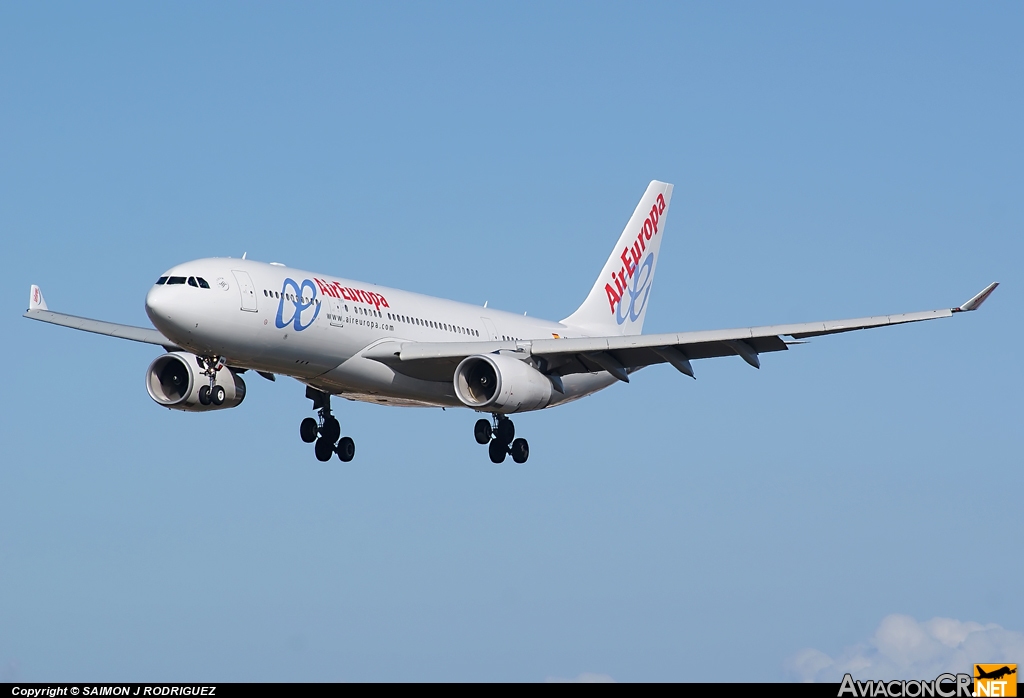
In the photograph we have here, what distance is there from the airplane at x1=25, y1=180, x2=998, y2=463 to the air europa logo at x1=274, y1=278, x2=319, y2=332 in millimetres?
38

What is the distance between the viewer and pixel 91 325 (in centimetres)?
4612

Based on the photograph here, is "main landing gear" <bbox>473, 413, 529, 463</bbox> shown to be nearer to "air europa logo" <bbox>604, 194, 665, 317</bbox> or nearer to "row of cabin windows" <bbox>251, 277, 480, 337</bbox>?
"row of cabin windows" <bbox>251, 277, 480, 337</bbox>

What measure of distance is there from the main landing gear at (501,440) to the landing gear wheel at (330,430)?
481 centimetres

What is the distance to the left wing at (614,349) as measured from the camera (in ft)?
130

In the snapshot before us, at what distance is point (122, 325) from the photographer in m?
45.7

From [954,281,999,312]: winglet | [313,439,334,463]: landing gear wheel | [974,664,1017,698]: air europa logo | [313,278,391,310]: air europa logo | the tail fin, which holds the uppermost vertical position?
the tail fin

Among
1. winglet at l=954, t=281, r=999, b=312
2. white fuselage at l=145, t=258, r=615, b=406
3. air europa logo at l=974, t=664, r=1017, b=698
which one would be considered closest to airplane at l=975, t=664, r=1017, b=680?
air europa logo at l=974, t=664, r=1017, b=698

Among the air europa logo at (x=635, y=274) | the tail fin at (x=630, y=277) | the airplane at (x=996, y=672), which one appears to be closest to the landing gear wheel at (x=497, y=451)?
the tail fin at (x=630, y=277)

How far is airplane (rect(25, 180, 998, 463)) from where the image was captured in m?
36.9

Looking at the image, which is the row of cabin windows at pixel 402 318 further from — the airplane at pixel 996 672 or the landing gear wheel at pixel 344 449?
the airplane at pixel 996 672

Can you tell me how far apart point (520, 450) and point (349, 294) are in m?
7.49

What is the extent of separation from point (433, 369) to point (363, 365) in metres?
2.45

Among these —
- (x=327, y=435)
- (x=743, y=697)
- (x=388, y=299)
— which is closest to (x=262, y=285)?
(x=388, y=299)

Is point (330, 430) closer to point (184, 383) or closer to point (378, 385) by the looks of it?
point (378, 385)
